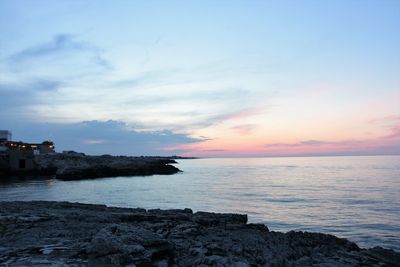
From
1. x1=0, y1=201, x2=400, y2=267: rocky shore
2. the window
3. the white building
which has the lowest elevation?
x1=0, y1=201, x2=400, y2=267: rocky shore

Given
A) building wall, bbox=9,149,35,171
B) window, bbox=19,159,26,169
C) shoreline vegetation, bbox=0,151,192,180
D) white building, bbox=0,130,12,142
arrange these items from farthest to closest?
white building, bbox=0,130,12,142, window, bbox=19,159,26,169, building wall, bbox=9,149,35,171, shoreline vegetation, bbox=0,151,192,180

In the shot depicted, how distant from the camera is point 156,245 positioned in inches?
380

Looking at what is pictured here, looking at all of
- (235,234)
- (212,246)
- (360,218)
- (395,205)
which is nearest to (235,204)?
(360,218)

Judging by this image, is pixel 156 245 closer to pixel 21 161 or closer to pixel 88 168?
pixel 88 168

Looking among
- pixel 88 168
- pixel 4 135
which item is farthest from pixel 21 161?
pixel 4 135

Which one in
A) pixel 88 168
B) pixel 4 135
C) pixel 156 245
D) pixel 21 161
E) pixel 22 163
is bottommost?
pixel 156 245

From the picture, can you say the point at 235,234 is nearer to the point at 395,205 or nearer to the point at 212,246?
the point at 212,246

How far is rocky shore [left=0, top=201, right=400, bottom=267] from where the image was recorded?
888cm

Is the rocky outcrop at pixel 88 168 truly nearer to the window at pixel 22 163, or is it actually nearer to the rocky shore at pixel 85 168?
the rocky shore at pixel 85 168

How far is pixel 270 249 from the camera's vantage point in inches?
477

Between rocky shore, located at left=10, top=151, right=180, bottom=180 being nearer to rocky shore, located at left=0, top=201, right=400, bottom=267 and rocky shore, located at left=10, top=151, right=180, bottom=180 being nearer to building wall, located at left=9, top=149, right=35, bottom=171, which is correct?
building wall, located at left=9, top=149, right=35, bottom=171

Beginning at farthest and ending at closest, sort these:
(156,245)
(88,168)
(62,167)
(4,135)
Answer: (4,135), (62,167), (88,168), (156,245)

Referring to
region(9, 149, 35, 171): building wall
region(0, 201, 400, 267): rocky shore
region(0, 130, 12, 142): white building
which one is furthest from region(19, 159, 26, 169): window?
region(0, 201, 400, 267): rocky shore

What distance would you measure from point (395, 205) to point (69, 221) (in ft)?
100
